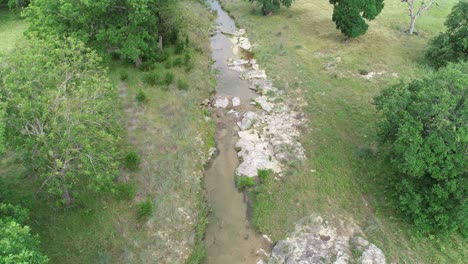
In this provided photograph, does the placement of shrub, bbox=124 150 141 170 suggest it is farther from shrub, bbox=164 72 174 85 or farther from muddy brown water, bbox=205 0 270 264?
shrub, bbox=164 72 174 85

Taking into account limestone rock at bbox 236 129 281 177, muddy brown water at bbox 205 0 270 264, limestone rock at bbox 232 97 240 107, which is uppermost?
limestone rock at bbox 232 97 240 107

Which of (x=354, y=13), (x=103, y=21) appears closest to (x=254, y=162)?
(x=103, y=21)

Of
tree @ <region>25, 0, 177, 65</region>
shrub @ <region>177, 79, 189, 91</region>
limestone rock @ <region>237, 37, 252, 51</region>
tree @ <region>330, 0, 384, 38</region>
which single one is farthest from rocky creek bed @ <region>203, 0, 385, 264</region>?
tree @ <region>330, 0, 384, 38</region>

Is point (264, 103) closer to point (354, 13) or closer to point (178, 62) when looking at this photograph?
point (178, 62)

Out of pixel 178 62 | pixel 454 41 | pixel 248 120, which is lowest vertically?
pixel 248 120

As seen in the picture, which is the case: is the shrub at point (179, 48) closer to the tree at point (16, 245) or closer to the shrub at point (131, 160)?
the shrub at point (131, 160)

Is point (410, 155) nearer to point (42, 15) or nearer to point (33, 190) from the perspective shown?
point (33, 190)

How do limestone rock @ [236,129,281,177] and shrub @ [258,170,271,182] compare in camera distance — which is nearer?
shrub @ [258,170,271,182]

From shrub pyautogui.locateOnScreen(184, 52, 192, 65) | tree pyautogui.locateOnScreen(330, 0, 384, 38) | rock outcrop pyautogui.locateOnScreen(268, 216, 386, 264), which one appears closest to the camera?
rock outcrop pyautogui.locateOnScreen(268, 216, 386, 264)
